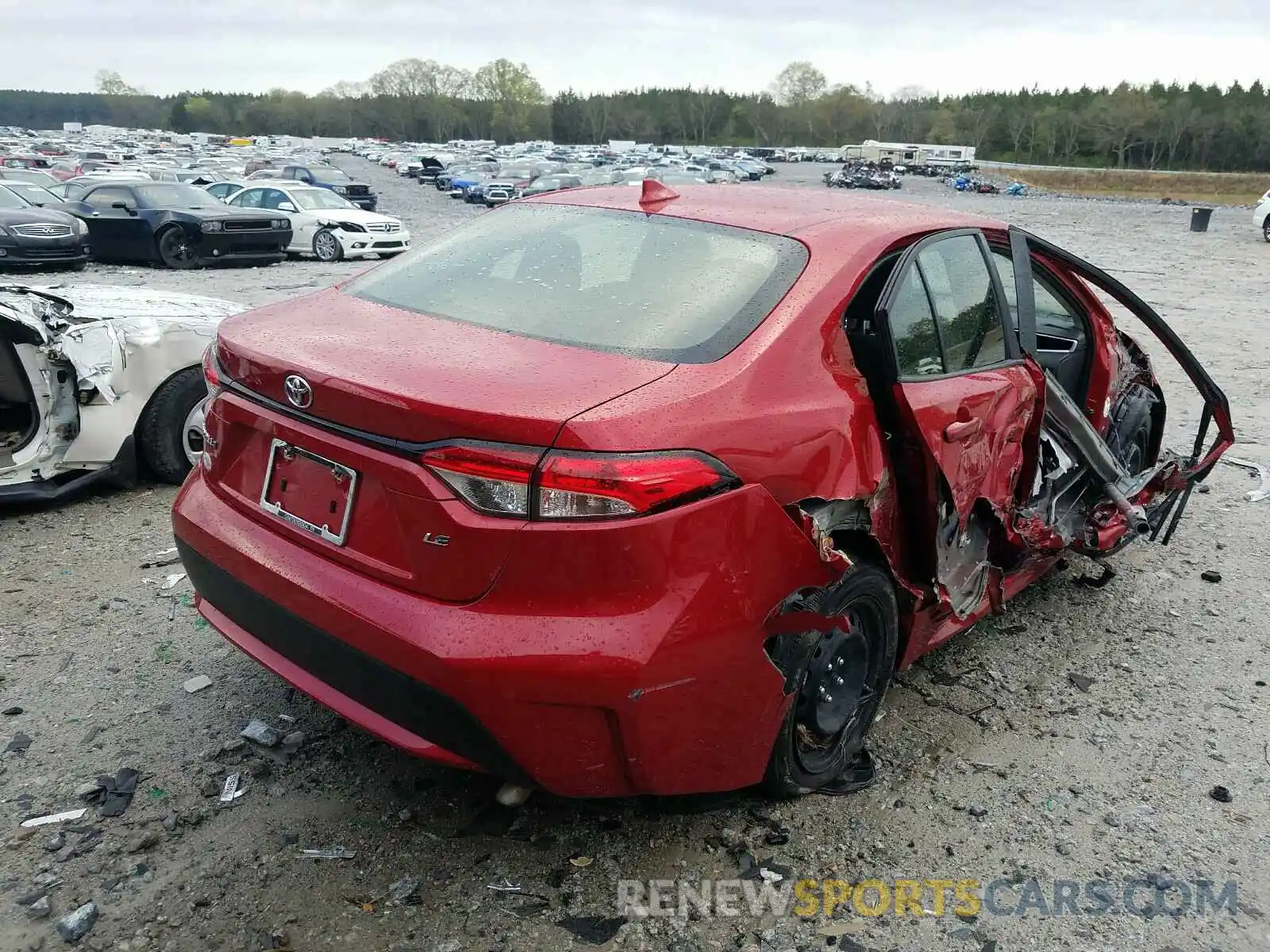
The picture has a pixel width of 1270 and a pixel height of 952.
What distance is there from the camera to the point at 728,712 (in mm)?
2344

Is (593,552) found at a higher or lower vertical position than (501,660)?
higher

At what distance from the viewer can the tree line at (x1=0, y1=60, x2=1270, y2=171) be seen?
107938mm

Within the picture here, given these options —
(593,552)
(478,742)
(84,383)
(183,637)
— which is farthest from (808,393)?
(84,383)

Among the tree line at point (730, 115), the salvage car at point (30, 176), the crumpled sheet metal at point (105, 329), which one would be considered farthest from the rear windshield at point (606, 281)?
the tree line at point (730, 115)

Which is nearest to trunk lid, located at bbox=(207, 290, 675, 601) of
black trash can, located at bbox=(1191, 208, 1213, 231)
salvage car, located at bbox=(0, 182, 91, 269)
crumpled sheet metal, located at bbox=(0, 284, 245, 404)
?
crumpled sheet metal, located at bbox=(0, 284, 245, 404)

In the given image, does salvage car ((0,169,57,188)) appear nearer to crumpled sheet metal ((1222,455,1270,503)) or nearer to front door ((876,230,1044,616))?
crumpled sheet metal ((1222,455,1270,503))

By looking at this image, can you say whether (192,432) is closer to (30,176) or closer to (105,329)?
(105,329)

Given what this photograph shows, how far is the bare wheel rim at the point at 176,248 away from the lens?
51.2 ft

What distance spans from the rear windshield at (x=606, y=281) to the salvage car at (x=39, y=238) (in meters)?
14.0

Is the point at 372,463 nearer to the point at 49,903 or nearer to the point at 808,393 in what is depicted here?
the point at 808,393

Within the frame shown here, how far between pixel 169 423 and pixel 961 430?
13.3 ft

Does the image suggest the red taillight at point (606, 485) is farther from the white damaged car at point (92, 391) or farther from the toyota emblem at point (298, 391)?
the white damaged car at point (92, 391)

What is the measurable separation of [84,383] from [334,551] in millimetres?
3127

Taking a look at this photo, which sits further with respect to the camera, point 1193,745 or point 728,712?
point 1193,745
